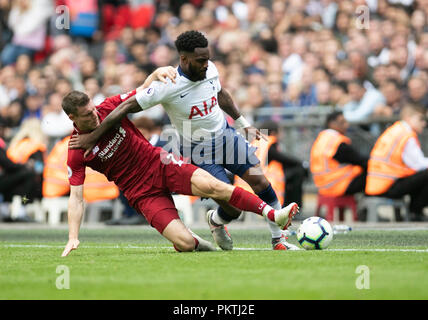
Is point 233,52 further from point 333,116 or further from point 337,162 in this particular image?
point 337,162

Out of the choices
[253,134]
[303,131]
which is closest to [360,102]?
[303,131]

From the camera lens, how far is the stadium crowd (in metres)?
16.7

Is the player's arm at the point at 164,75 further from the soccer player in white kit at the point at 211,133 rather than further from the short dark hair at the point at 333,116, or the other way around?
the short dark hair at the point at 333,116

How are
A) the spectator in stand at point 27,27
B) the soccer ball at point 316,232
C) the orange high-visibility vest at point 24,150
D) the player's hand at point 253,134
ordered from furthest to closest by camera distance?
the spectator in stand at point 27,27 → the orange high-visibility vest at point 24,150 → the player's hand at point 253,134 → the soccer ball at point 316,232

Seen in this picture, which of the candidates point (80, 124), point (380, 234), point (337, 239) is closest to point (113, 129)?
point (80, 124)

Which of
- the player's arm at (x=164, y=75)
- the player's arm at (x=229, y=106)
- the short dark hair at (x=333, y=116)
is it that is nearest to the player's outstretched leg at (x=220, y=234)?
the player's arm at (x=229, y=106)

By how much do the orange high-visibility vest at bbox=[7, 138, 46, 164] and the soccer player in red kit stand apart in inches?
329

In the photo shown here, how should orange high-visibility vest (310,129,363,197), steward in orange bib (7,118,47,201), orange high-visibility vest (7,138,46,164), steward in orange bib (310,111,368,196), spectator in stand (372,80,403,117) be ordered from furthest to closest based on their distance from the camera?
orange high-visibility vest (7,138,46,164) → steward in orange bib (7,118,47,201) → spectator in stand (372,80,403,117) → orange high-visibility vest (310,129,363,197) → steward in orange bib (310,111,368,196)

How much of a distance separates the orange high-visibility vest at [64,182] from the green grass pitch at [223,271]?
5.56m

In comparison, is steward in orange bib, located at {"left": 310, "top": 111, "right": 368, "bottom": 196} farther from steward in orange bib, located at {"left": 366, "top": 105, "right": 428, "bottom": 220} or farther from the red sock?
the red sock

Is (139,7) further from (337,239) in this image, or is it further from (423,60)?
(337,239)

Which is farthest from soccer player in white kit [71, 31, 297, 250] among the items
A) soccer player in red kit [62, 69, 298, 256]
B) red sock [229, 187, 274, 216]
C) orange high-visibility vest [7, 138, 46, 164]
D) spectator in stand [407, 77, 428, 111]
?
orange high-visibility vest [7, 138, 46, 164]

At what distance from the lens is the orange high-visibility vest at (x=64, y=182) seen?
1659 cm

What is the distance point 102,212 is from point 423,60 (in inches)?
268
